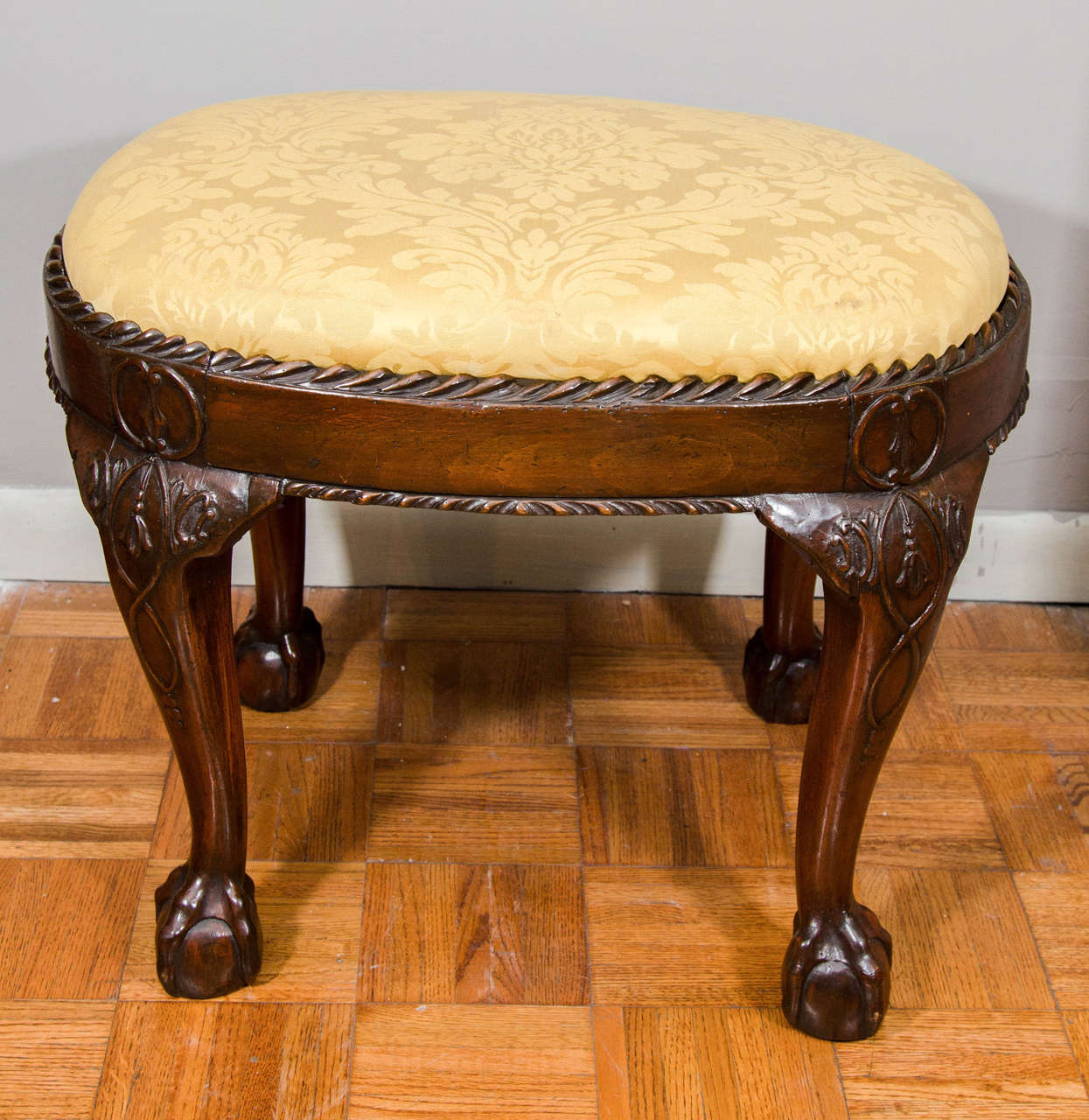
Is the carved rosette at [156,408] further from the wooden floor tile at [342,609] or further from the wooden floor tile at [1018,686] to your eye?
the wooden floor tile at [1018,686]

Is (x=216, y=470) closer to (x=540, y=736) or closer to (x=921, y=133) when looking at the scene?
(x=540, y=736)

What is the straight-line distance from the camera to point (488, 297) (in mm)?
650

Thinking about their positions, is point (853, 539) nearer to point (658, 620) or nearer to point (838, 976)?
point (838, 976)

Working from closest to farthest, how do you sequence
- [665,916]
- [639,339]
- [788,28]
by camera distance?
[639,339]
[665,916]
[788,28]

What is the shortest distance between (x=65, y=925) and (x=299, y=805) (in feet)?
0.58

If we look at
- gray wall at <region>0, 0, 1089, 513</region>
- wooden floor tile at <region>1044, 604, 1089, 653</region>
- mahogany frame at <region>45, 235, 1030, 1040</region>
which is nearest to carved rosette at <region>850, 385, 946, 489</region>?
mahogany frame at <region>45, 235, 1030, 1040</region>

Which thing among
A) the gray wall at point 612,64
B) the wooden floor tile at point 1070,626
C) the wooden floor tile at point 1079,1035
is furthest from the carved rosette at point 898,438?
the wooden floor tile at point 1070,626

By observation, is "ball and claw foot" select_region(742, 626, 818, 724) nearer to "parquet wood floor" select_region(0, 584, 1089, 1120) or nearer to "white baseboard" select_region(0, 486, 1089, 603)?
"parquet wood floor" select_region(0, 584, 1089, 1120)

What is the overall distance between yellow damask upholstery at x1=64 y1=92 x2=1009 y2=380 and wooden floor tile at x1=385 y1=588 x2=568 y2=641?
1.64 ft

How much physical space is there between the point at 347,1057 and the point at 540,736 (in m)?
0.32

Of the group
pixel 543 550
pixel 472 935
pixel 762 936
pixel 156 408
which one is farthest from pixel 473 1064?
pixel 543 550

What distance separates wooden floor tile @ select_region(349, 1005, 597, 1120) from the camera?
Answer: 0.79 meters

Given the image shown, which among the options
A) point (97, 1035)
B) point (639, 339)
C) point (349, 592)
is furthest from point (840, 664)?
point (349, 592)

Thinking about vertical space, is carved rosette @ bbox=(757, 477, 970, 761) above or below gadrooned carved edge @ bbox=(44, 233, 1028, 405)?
below
